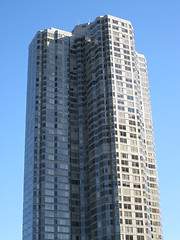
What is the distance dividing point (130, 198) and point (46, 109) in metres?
57.3

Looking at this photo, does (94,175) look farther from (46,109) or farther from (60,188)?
(46,109)

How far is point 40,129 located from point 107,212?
4952cm

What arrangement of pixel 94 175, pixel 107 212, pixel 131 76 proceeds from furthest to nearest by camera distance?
1. pixel 131 76
2. pixel 94 175
3. pixel 107 212

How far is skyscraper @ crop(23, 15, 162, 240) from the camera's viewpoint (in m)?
170

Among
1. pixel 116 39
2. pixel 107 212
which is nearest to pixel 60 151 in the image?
pixel 107 212

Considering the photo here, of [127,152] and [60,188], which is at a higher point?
[127,152]

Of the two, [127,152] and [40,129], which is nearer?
[127,152]

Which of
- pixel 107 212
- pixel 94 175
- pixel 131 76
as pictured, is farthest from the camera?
pixel 131 76

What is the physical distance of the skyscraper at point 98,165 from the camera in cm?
16950

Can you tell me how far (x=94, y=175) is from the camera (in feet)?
595

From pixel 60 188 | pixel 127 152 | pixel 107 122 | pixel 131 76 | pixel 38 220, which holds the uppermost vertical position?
pixel 131 76

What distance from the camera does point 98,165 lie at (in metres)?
180

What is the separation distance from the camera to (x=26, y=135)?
199 meters

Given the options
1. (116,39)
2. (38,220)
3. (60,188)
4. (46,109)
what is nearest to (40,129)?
(46,109)
